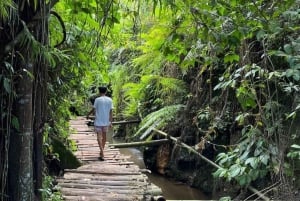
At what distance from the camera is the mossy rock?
19.9 ft

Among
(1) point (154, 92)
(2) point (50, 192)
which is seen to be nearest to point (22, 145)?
(2) point (50, 192)

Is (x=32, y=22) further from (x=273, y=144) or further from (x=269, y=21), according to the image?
(x=273, y=144)

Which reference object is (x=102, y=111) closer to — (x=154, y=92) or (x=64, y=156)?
(x=64, y=156)

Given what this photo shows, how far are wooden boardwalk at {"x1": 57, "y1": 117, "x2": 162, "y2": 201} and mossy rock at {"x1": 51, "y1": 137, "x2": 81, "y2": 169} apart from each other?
11cm

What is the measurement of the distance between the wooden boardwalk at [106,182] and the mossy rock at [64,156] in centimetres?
11

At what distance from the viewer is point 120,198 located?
4891 mm

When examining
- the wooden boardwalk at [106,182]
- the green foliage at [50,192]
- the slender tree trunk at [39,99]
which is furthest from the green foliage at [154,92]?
the slender tree trunk at [39,99]

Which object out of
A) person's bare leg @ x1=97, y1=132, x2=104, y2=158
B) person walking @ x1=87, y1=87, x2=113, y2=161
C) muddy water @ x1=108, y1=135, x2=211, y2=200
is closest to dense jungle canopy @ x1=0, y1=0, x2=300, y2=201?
person's bare leg @ x1=97, y1=132, x2=104, y2=158

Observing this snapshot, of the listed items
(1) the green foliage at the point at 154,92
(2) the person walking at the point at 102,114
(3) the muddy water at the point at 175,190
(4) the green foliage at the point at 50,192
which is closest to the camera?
(4) the green foliage at the point at 50,192

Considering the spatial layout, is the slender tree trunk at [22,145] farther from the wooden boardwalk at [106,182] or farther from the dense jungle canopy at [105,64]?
the wooden boardwalk at [106,182]

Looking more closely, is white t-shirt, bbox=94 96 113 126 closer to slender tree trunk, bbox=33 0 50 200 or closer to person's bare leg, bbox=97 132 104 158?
person's bare leg, bbox=97 132 104 158

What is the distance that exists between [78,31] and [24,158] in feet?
4.72

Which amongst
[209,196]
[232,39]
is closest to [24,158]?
[232,39]

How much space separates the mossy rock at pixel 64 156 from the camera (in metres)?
6.06
